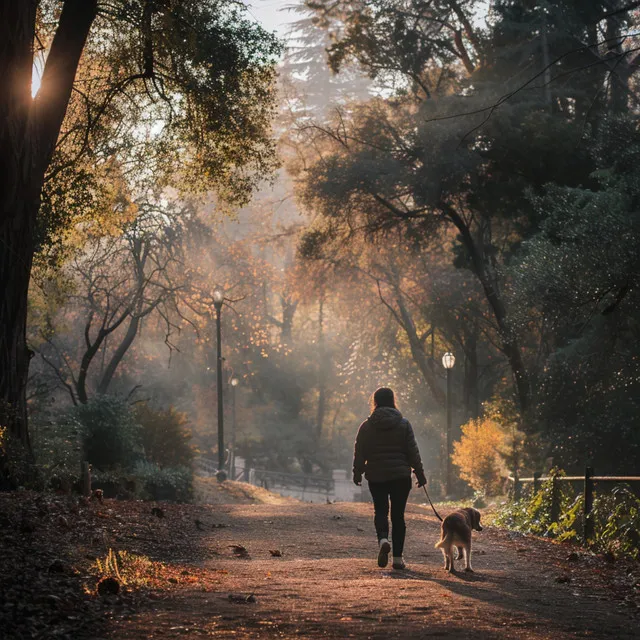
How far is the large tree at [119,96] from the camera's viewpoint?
10836 millimetres

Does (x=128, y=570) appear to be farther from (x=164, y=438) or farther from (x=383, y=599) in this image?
(x=164, y=438)

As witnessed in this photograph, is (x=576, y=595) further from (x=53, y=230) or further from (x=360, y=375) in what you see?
(x=360, y=375)

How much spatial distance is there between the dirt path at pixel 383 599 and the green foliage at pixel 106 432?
11358mm

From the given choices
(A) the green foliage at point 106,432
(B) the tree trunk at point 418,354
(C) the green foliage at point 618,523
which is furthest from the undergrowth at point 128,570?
(B) the tree trunk at point 418,354

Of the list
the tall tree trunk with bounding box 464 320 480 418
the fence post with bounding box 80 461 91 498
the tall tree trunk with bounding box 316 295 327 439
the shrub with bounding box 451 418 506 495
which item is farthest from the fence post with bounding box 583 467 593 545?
the tall tree trunk with bounding box 316 295 327 439

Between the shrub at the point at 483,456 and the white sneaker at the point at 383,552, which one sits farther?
the shrub at the point at 483,456

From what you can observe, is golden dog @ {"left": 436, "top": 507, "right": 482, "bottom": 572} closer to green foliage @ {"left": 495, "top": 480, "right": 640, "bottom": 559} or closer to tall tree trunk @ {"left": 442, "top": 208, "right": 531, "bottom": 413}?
green foliage @ {"left": 495, "top": 480, "right": 640, "bottom": 559}

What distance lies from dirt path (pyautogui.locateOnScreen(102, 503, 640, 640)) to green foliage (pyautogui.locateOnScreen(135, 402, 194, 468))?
16153 millimetres

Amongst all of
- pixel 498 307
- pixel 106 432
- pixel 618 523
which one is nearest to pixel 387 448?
pixel 618 523

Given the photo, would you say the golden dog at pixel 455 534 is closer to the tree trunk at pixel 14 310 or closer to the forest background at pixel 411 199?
the forest background at pixel 411 199

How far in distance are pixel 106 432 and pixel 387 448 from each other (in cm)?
1523

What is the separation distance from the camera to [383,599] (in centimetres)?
646

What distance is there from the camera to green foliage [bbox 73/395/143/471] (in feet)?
75.1

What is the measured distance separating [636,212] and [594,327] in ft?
13.3
